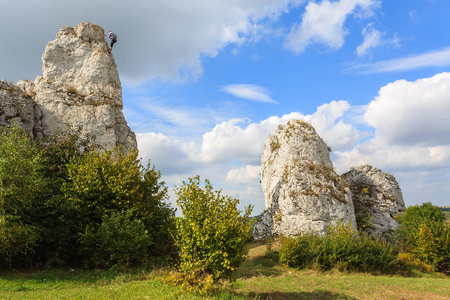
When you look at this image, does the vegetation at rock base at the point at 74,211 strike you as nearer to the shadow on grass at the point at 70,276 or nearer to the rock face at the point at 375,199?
the shadow on grass at the point at 70,276

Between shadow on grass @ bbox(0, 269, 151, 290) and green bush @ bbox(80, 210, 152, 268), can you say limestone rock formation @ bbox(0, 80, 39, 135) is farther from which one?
shadow on grass @ bbox(0, 269, 151, 290)

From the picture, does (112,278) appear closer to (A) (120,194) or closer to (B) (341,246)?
(A) (120,194)

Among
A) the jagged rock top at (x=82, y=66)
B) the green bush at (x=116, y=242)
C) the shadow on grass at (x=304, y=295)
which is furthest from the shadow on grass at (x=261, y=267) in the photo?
the jagged rock top at (x=82, y=66)

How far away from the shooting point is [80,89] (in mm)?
25844

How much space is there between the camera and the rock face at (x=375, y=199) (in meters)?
28.8

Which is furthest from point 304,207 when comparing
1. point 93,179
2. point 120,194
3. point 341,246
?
point 93,179

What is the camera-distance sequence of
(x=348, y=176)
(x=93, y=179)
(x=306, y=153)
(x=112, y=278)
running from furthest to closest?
(x=348, y=176)
(x=306, y=153)
(x=93, y=179)
(x=112, y=278)

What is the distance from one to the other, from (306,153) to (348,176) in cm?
907

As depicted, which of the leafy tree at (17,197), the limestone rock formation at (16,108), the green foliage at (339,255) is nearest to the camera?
the leafy tree at (17,197)

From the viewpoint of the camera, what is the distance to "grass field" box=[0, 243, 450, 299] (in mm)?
11438

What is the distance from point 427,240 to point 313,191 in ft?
32.1

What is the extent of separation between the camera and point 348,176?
3475cm

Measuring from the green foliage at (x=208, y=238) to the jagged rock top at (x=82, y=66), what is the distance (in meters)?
18.3

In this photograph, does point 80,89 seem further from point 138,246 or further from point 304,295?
point 304,295
